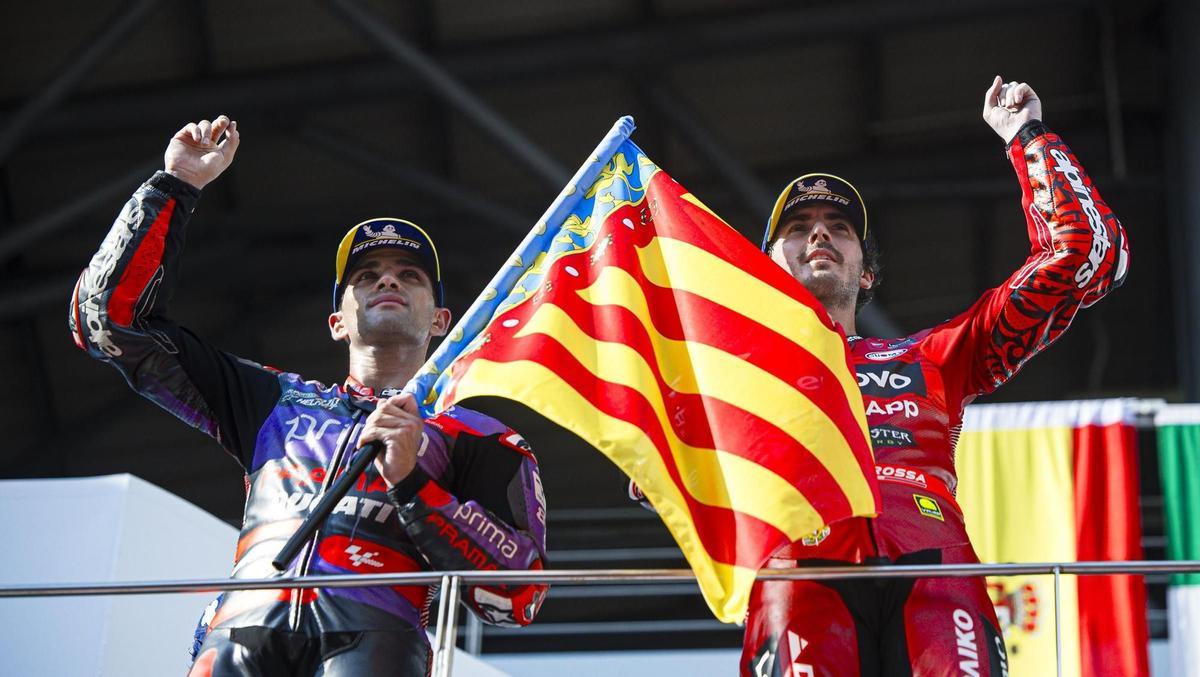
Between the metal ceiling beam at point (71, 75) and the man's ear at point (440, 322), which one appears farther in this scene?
the metal ceiling beam at point (71, 75)

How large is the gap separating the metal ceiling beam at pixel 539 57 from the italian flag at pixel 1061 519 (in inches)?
117

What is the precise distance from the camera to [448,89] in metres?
9.28

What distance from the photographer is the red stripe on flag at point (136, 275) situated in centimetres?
368

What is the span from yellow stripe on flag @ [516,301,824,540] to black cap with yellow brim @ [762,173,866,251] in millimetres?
680

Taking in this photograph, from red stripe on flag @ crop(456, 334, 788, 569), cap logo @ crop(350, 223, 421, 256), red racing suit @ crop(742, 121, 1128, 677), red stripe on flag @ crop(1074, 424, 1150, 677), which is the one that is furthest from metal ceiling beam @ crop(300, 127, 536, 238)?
red stripe on flag @ crop(456, 334, 788, 569)

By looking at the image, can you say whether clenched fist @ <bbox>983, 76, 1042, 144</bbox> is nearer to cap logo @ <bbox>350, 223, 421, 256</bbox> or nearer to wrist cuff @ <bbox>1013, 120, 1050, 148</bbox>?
wrist cuff @ <bbox>1013, 120, 1050, 148</bbox>

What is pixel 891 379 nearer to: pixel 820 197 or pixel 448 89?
pixel 820 197

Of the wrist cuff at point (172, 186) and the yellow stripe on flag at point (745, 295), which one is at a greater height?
the wrist cuff at point (172, 186)

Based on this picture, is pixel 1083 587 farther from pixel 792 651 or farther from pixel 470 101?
pixel 470 101

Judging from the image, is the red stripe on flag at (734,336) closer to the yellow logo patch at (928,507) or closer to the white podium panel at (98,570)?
the yellow logo patch at (928,507)

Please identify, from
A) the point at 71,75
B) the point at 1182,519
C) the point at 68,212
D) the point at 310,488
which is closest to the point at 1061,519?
the point at 1182,519

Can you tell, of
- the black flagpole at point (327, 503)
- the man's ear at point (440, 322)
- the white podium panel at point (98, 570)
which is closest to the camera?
the black flagpole at point (327, 503)

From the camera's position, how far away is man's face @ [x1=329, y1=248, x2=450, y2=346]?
4.05m

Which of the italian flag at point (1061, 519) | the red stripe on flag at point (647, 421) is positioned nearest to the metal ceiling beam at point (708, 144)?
the italian flag at point (1061, 519)
